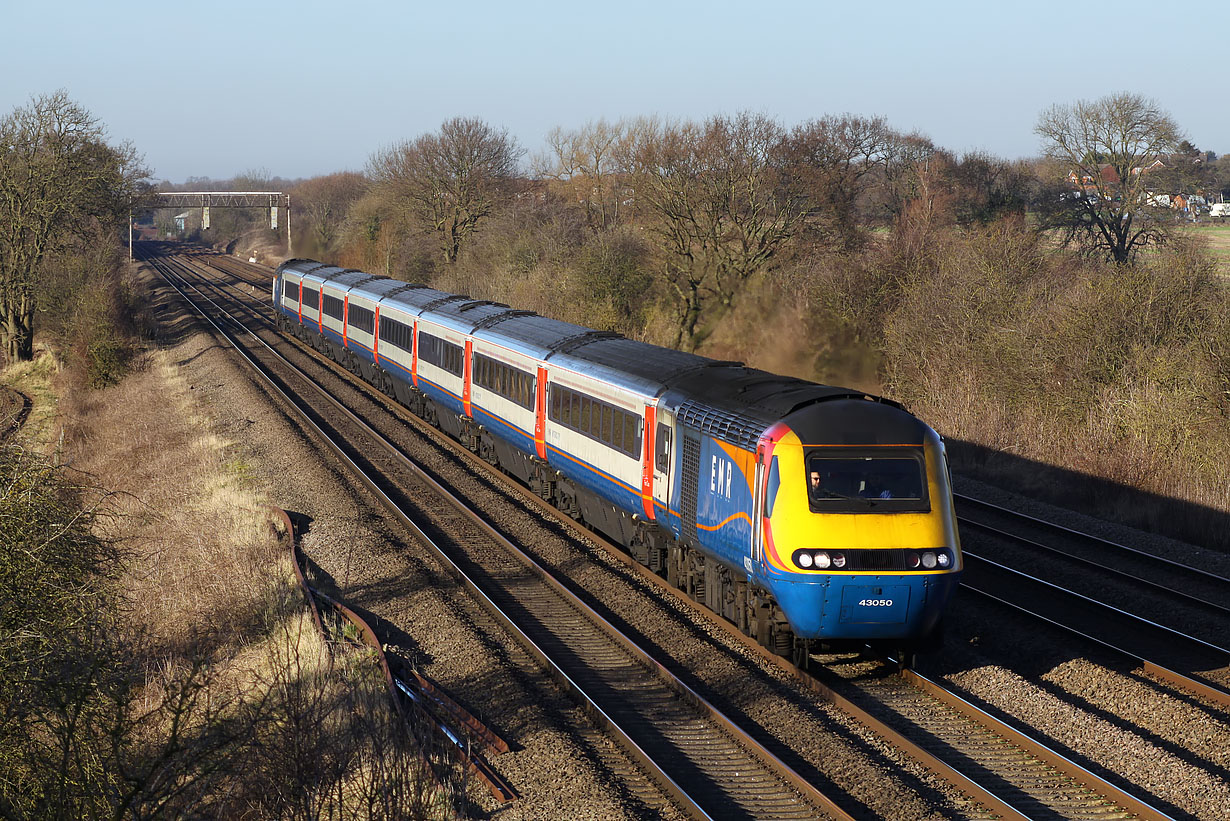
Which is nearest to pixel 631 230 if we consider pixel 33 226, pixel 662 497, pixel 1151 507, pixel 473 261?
pixel 473 261

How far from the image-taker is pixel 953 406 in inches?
968

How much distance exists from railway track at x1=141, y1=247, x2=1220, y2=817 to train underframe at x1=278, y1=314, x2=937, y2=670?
0.60 meters

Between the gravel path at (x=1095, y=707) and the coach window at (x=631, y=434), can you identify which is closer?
the gravel path at (x=1095, y=707)

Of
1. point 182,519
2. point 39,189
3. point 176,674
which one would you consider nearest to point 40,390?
point 39,189

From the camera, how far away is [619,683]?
444 inches

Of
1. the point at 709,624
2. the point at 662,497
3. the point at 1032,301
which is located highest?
the point at 1032,301

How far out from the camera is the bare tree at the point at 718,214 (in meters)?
36.1

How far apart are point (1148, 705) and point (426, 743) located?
7.09 metres

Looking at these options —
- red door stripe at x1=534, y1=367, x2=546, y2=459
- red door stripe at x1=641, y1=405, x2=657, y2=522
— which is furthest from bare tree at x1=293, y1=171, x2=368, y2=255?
red door stripe at x1=641, y1=405, x2=657, y2=522

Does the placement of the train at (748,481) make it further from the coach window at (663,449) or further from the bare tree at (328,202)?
the bare tree at (328,202)

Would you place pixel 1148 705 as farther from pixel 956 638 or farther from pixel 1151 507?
pixel 1151 507

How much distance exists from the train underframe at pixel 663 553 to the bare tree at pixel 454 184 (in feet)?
107

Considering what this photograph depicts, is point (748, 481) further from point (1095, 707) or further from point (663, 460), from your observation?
point (1095, 707)

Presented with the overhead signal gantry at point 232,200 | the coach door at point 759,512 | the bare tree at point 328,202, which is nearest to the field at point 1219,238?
the coach door at point 759,512
